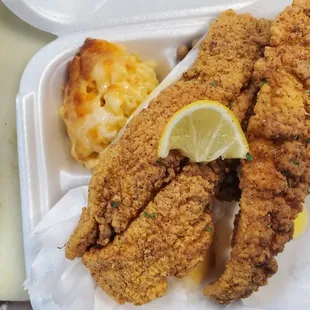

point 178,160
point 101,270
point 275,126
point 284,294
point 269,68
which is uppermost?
point 269,68

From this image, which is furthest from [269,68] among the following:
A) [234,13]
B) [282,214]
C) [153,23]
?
[153,23]

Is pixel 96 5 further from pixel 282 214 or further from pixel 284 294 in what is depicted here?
pixel 284 294

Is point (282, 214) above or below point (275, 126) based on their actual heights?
below

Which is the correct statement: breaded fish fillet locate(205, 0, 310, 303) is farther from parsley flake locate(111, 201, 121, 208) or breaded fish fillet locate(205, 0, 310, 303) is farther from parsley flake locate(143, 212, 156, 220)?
parsley flake locate(111, 201, 121, 208)

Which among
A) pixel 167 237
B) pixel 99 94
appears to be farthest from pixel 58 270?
pixel 99 94

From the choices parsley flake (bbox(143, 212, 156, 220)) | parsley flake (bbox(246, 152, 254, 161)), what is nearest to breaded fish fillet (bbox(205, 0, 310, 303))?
parsley flake (bbox(246, 152, 254, 161))

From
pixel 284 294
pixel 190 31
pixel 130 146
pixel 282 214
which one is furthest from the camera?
pixel 190 31
